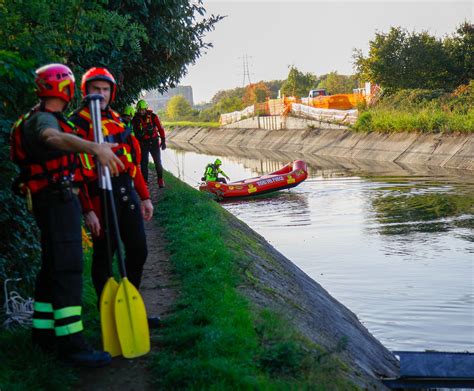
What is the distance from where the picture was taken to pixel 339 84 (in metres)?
100

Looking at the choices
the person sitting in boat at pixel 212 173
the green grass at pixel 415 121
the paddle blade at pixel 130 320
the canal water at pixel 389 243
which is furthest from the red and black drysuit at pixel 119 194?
the green grass at pixel 415 121

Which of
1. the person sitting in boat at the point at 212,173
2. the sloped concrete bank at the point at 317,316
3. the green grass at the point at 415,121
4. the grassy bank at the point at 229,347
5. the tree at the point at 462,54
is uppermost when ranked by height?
the tree at the point at 462,54

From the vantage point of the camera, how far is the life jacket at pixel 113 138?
630 cm

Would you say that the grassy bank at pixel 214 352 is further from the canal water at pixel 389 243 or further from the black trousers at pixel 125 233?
the canal water at pixel 389 243

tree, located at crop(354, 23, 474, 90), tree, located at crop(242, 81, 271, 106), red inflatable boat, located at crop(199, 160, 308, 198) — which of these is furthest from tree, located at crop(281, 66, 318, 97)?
red inflatable boat, located at crop(199, 160, 308, 198)

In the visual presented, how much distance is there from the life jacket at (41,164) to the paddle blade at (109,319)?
85 centimetres

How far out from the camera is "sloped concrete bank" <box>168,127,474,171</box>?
38938 mm

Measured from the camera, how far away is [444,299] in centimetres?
1396

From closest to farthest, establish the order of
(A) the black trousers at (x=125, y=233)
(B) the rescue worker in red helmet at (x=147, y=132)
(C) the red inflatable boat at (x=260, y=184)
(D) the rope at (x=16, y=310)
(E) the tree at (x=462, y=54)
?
1. (A) the black trousers at (x=125, y=233)
2. (D) the rope at (x=16, y=310)
3. (B) the rescue worker in red helmet at (x=147, y=132)
4. (C) the red inflatable boat at (x=260, y=184)
5. (E) the tree at (x=462, y=54)

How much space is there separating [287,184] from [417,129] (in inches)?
580

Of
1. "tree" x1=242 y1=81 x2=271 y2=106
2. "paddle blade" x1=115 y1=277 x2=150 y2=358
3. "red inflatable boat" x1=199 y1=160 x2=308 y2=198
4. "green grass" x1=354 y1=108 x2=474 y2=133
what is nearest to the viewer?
"paddle blade" x1=115 y1=277 x2=150 y2=358

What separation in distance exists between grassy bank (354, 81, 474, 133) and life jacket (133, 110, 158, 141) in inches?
938

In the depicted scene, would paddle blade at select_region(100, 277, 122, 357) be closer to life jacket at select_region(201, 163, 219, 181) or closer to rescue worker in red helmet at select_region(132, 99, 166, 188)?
rescue worker in red helmet at select_region(132, 99, 166, 188)

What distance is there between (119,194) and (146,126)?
12576 mm
